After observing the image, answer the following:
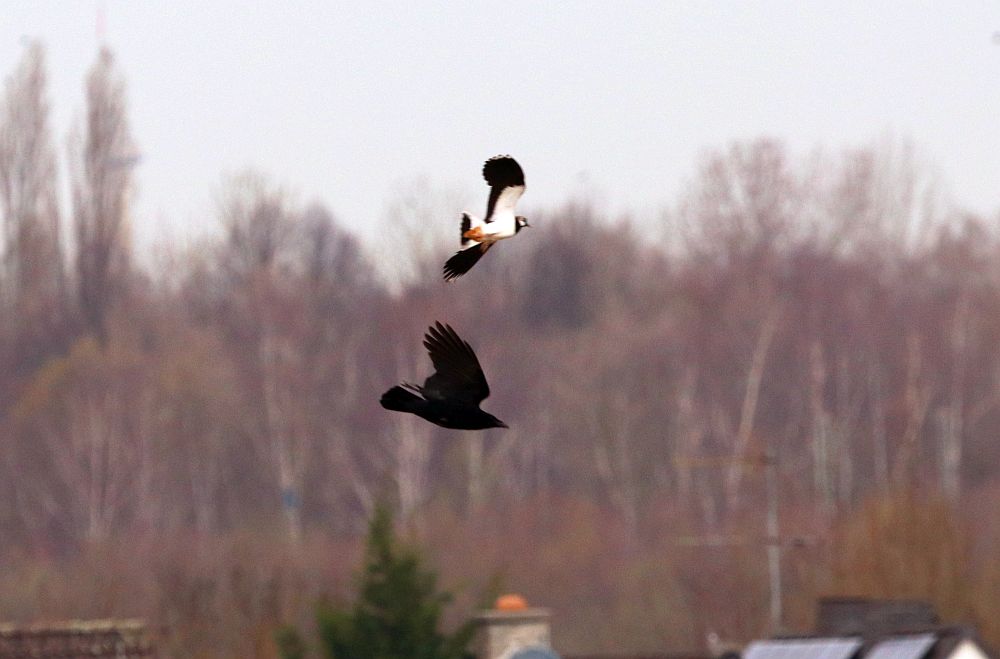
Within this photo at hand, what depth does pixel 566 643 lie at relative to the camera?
75.9 m

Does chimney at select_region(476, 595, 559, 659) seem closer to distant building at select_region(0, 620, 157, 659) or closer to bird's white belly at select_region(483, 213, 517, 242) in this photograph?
distant building at select_region(0, 620, 157, 659)

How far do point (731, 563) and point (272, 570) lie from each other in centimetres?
1111

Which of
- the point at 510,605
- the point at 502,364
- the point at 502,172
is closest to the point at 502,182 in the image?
the point at 502,172

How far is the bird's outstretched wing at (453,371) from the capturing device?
1382cm

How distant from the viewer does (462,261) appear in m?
14.0

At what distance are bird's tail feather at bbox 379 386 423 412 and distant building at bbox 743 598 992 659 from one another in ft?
86.4

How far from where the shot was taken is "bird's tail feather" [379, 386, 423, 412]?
13273 mm

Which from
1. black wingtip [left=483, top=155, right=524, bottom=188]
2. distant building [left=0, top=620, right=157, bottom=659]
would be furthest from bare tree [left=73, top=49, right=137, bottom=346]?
black wingtip [left=483, top=155, right=524, bottom=188]

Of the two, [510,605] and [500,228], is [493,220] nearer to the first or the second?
[500,228]

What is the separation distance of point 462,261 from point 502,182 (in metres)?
0.74

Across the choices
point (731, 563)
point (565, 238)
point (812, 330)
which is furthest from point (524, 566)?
point (565, 238)

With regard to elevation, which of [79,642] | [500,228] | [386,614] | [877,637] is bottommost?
[877,637]

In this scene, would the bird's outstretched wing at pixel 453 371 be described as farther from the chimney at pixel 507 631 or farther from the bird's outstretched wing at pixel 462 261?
the chimney at pixel 507 631

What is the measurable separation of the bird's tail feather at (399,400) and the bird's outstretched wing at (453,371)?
367mm
